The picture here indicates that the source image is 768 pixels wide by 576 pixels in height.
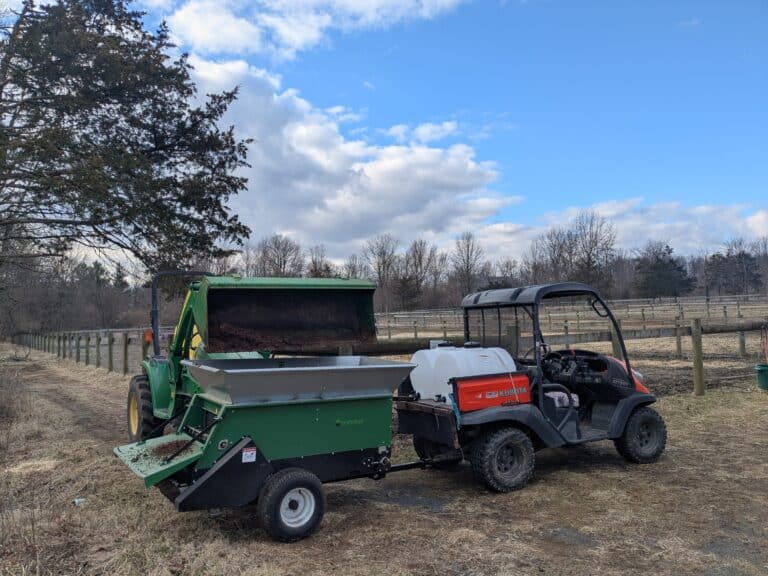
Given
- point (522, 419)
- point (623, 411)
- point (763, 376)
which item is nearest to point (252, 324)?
point (522, 419)

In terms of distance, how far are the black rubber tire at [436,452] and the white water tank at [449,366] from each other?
521 mm

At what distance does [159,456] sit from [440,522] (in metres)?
2.32

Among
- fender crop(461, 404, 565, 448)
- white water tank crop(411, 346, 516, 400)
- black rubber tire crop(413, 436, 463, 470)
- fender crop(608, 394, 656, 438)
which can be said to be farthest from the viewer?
fender crop(608, 394, 656, 438)

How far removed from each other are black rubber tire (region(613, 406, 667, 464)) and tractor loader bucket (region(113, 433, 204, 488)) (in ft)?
14.7

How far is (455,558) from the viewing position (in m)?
3.91

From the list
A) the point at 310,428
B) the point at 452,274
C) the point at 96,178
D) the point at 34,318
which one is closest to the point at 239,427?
the point at 310,428

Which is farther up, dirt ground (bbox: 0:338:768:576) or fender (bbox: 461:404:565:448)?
fender (bbox: 461:404:565:448)

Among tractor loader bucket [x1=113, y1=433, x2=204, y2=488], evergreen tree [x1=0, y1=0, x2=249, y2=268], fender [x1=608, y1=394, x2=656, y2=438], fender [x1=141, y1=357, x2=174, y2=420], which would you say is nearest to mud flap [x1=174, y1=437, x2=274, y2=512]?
tractor loader bucket [x1=113, y1=433, x2=204, y2=488]

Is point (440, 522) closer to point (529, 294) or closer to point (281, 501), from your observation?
point (281, 501)

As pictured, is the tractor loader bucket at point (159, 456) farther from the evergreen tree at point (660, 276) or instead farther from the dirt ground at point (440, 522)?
the evergreen tree at point (660, 276)

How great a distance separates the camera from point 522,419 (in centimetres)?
545

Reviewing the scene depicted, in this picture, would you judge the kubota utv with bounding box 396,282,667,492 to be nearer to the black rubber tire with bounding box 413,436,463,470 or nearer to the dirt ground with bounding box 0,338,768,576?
the black rubber tire with bounding box 413,436,463,470

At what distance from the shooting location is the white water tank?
18.5 ft

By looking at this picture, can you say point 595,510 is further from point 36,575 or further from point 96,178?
point 96,178
